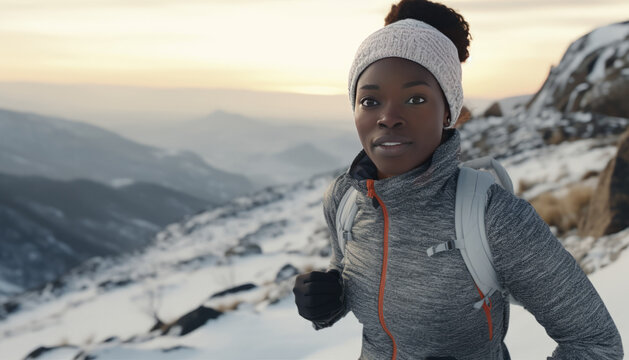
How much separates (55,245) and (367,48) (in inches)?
4051

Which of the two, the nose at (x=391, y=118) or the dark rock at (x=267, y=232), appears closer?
the nose at (x=391, y=118)

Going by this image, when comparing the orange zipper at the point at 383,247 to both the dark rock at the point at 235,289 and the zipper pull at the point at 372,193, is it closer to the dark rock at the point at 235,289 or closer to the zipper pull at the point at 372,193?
the zipper pull at the point at 372,193

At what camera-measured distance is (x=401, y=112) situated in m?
1.09

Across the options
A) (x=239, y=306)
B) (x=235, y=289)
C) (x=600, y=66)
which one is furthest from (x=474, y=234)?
(x=600, y=66)

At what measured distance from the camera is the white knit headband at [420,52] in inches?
43.1

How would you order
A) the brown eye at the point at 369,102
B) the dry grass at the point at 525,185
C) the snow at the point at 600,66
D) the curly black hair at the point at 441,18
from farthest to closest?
the snow at the point at 600,66 → the dry grass at the point at 525,185 → the curly black hair at the point at 441,18 → the brown eye at the point at 369,102

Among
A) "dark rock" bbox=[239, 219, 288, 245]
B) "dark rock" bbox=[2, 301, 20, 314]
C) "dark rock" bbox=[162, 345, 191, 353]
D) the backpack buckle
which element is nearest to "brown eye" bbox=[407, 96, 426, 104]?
the backpack buckle

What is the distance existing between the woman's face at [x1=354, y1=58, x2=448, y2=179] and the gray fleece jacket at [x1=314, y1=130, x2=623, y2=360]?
1.5 inches

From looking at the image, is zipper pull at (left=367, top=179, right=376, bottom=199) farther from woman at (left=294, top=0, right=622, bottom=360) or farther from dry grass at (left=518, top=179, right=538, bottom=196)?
dry grass at (left=518, top=179, right=538, bottom=196)

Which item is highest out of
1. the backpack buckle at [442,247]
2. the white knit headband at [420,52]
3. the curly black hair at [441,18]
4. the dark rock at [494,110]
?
the dark rock at [494,110]

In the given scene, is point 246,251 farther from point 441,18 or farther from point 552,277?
point 552,277

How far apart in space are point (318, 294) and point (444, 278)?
368 millimetres

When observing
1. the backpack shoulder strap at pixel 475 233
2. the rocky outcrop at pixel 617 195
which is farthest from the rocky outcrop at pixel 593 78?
the backpack shoulder strap at pixel 475 233

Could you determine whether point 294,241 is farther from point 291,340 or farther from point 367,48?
point 367,48
